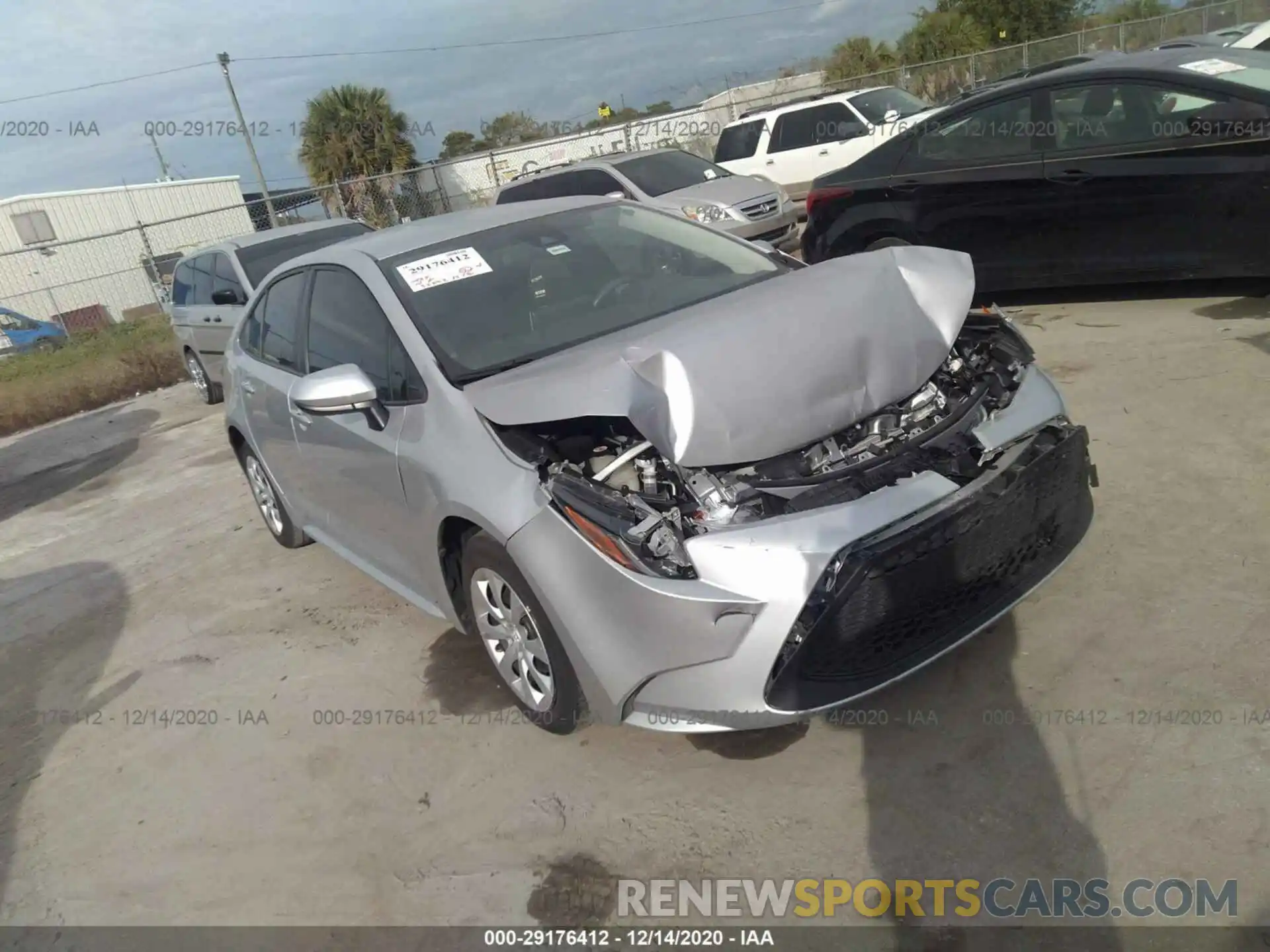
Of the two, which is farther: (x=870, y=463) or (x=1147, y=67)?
(x=1147, y=67)

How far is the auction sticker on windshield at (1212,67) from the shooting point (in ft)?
18.2

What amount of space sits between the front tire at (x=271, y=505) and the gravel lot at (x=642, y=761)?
0.45m

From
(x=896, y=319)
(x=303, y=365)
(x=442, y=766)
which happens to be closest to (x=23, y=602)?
(x=303, y=365)

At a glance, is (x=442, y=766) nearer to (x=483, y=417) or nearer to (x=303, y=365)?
(x=483, y=417)

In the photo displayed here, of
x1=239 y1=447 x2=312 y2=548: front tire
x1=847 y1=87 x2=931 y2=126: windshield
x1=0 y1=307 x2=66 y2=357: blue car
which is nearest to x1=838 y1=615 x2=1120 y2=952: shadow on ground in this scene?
x1=239 y1=447 x2=312 y2=548: front tire

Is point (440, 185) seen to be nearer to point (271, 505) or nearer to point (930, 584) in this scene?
point (271, 505)

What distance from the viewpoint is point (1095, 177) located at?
5855 mm

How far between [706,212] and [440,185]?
11931 millimetres

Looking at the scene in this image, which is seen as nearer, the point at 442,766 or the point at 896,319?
the point at 896,319

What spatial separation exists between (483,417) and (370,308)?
0.95m

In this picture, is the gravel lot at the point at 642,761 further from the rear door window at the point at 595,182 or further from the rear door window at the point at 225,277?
the rear door window at the point at 595,182

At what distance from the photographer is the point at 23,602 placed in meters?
5.88

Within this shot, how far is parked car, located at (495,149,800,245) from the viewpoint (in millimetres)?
10211

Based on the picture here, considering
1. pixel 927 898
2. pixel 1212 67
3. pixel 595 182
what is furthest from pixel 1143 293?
pixel 595 182
